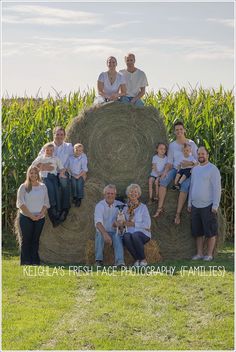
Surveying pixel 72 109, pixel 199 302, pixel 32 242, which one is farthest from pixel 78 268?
pixel 72 109

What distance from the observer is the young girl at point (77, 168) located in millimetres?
12133

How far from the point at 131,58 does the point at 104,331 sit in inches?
217

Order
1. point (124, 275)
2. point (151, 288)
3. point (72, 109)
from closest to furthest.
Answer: point (151, 288) → point (124, 275) → point (72, 109)

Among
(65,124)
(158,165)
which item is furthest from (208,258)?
(65,124)

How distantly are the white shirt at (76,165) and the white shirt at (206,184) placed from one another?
164 cm

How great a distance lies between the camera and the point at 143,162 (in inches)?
511

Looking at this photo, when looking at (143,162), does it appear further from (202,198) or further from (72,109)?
(72,109)

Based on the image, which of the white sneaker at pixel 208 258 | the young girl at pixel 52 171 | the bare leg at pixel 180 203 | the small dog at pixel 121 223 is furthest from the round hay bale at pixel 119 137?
the white sneaker at pixel 208 258

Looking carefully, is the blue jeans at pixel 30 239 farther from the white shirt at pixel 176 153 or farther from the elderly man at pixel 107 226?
the white shirt at pixel 176 153

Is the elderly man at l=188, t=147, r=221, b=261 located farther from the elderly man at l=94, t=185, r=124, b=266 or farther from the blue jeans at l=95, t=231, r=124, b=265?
the blue jeans at l=95, t=231, r=124, b=265

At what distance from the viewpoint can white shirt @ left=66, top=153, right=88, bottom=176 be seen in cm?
1213

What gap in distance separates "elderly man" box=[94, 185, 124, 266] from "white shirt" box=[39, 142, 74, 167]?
0.81 metres

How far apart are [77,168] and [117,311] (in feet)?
11.2

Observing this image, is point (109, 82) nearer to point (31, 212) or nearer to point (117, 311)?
point (31, 212)
